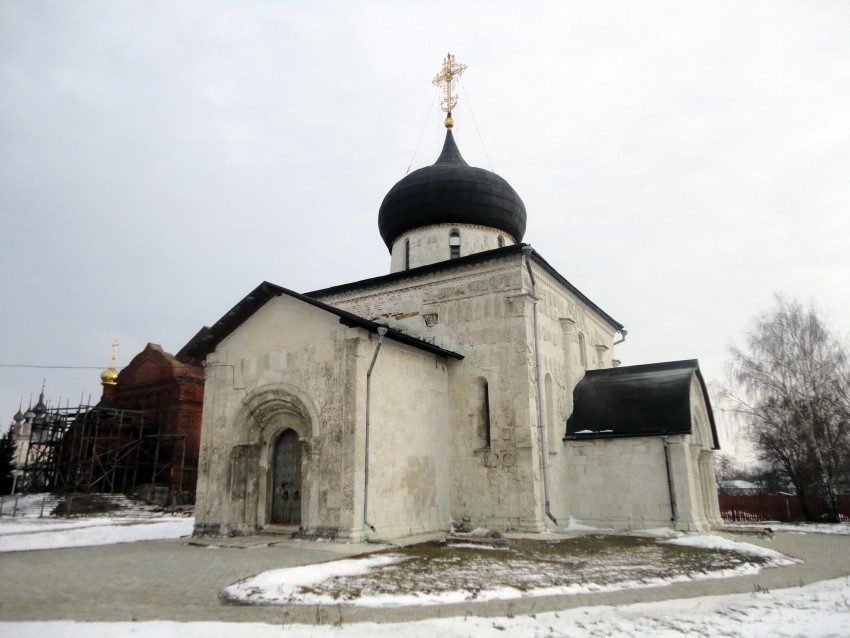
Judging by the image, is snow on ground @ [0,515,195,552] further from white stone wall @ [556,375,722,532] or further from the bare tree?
the bare tree

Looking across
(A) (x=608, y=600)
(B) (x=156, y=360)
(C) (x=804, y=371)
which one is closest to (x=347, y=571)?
(A) (x=608, y=600)

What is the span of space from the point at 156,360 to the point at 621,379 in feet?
82.2

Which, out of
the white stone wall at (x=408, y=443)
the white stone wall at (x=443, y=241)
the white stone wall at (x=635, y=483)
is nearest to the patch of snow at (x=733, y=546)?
the white stone wall at (x=635, y=483)

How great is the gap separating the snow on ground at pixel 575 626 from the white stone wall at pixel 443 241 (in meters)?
13.0

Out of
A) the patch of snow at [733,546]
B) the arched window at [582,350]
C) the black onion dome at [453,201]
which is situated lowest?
the patch of snow at [733,546]

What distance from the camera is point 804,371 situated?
21.4m

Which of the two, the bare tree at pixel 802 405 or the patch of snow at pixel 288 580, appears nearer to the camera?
the patch of snow at pixel 288 580

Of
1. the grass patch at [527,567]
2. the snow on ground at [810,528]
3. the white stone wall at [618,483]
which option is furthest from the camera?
the snow on ground at [810,528]

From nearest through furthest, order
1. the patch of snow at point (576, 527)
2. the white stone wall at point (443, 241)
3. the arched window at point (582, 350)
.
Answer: the patch of snow at point (576, 527) → the white stone wall at point (443, 241) → the arched window at point (582, 350)

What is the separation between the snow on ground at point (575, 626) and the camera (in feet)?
17.4

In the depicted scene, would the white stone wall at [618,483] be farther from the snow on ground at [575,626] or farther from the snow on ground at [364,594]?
the snow on ground at [575,626]

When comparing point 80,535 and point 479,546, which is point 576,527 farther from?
point 80,535

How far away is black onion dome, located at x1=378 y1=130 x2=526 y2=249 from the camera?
18.5 metres

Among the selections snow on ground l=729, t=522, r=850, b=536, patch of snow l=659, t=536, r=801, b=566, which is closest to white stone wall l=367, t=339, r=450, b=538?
patch of snow l=659, t=536, r=801, b=566
